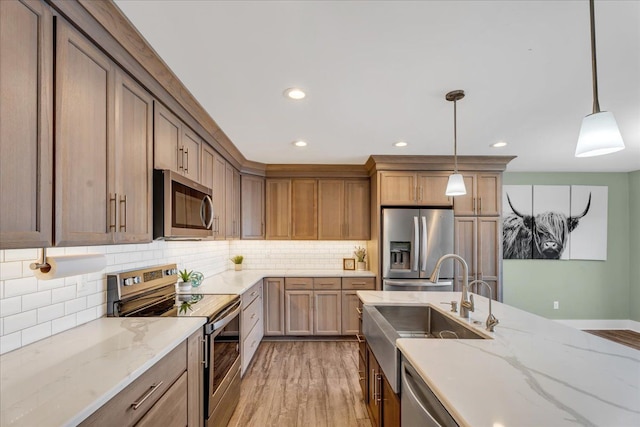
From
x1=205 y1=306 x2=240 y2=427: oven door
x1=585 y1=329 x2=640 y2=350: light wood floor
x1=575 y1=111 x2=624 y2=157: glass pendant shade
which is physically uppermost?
x1=575 y1=111 x2=624 y2=157: glass pendant shade

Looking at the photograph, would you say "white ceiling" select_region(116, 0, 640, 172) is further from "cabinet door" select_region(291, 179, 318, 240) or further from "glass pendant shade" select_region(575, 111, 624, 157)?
"cabinet door" select_region(291, 179, 318, 240)

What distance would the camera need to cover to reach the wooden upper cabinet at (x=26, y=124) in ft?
3.15

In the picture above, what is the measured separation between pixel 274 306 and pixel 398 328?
2.21 m

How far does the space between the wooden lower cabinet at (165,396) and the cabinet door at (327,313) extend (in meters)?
2.37

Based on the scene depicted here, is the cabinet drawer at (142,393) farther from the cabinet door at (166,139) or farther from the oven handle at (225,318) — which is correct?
the cabinet door at (166,139)

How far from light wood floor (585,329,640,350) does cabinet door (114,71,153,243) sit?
5826mm

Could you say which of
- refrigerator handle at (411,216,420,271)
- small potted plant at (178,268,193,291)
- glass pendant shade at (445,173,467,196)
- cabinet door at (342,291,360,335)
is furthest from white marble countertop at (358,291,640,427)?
cabinet door at (342,291,360,335)

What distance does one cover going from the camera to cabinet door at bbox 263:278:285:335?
413 centimetres

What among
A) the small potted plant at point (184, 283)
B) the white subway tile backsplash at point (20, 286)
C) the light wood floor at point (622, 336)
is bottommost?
the light wood floor at point (622, 336)

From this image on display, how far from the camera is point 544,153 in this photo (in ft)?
12.5

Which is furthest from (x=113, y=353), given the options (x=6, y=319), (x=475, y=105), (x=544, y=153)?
(x=544, y=153)

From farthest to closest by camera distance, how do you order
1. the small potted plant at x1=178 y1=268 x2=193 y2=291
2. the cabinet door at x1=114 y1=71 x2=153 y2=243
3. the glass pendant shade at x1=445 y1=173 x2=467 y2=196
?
the small potted plant at x1=178 y1=268 x2=193 y2=291, the glass pendant shade at x1=445 y1=173 x2=467 y2=196, the cabinet door at x1=114 y1=71 x2=153 y2=243

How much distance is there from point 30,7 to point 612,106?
346cm

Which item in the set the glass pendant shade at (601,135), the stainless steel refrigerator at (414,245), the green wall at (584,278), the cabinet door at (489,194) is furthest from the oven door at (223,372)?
the green wall at (584,278)
